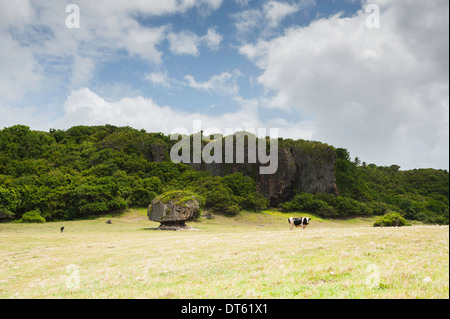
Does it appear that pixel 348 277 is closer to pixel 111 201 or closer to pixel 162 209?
pixel 162 209

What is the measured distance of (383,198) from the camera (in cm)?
11119

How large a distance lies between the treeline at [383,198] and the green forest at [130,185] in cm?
26

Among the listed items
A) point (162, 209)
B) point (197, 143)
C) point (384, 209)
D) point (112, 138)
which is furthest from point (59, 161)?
point (384, 209)

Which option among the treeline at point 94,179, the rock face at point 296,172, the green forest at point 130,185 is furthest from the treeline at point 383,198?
the treeline at point 94,179

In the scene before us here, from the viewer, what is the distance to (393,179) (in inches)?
5389

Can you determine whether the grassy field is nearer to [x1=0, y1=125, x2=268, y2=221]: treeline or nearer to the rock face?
[x1=0, y1=125, x2=268, y2=221]: treeline

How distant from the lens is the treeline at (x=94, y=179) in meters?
69.3

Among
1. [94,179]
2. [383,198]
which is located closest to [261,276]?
[94,179]

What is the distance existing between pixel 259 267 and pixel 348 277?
→ 376 centimetres

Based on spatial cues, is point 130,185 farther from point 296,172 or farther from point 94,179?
point 296,172

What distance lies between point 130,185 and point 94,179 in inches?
403

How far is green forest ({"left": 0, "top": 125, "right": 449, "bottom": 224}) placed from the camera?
7038 centimetres

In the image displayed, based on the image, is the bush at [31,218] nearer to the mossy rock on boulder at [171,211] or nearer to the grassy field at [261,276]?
the mossy rock on boulder at [171,211]

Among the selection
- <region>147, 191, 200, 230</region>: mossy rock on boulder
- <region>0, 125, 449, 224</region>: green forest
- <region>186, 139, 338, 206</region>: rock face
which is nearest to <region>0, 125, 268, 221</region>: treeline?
<region>0, 125, 449, 224</region>: green forest
